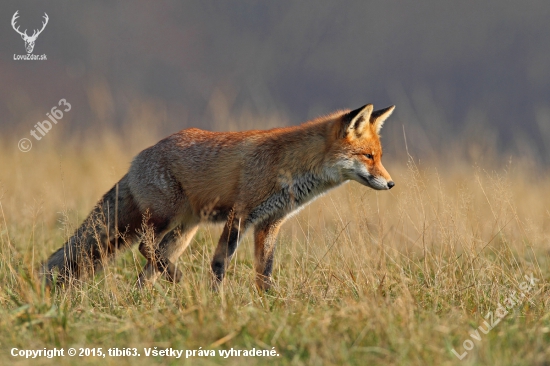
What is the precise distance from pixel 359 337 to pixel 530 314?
141cm

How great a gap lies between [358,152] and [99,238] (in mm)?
2472

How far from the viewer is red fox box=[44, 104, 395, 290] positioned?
18.7 feet

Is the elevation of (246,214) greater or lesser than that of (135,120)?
lesser

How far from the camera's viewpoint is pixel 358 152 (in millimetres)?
5887

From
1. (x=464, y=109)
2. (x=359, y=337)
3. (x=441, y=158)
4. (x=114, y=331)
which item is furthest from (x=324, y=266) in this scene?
(x=464, y=109)

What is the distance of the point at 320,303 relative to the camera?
4500mm

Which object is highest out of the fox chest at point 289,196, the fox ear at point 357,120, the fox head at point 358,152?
the fox ear at point 357,120

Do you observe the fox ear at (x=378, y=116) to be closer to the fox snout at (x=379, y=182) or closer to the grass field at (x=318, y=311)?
the fox snout at (x=379, y=182)

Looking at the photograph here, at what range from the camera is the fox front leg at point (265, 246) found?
19.2 feet

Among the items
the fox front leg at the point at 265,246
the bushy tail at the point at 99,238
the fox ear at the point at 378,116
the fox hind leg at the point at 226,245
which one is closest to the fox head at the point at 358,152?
the fox ear at the point at 378,116

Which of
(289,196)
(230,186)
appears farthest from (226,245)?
(289,196)

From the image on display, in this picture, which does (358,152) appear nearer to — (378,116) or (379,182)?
(379,182)

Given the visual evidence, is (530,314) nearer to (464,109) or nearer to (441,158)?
(441,158)

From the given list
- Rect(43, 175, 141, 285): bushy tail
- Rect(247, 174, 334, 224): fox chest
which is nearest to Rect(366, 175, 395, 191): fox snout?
Rect(247, 174, 334, 224): fox chest
